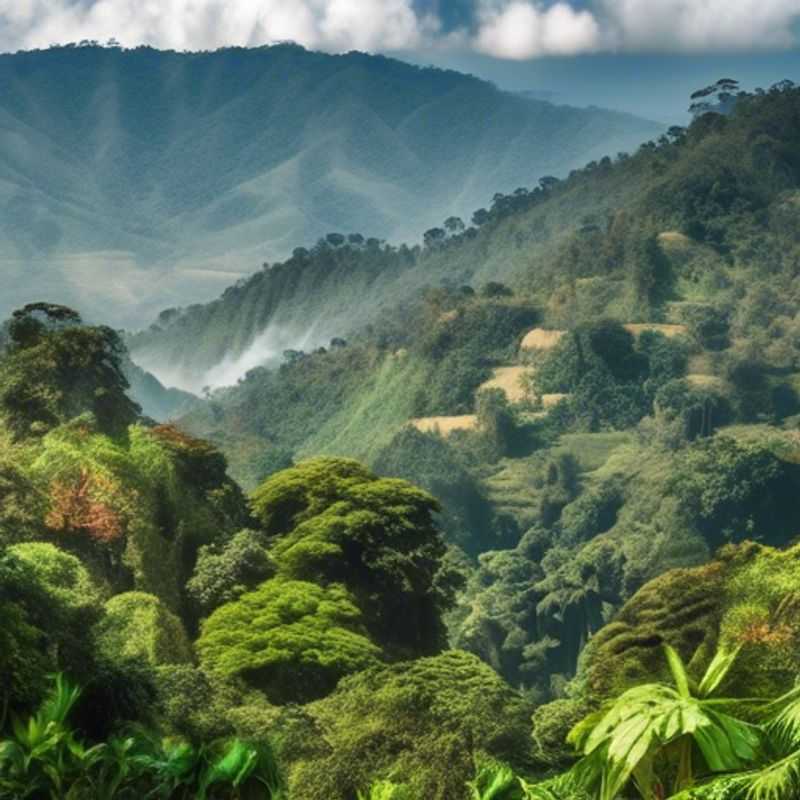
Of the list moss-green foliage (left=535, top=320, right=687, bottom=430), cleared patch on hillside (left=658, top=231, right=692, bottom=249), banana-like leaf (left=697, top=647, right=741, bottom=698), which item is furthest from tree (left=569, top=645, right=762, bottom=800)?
cleared patch on hillside (left=658, top=231, right=692, bottom=249)

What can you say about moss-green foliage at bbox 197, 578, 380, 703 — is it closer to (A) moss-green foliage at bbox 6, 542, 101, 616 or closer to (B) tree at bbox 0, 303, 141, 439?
(A) moss-green foliage at bbox 6, 542, 101, 616

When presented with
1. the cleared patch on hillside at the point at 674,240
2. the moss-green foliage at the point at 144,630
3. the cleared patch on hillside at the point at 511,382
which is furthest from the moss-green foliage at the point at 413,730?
the cleared patch on hillside at the point at 674,240

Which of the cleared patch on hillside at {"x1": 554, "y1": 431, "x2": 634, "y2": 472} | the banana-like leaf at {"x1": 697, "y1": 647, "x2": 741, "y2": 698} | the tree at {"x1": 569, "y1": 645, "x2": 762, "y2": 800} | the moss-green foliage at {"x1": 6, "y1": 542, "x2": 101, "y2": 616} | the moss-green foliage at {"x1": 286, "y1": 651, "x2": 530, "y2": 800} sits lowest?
the cleared patch on hillside at {"x1": 554, "y1": 431, "x2": 634, "y2": 472}

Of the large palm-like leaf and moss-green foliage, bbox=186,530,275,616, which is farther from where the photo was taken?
moss-green foliage, bbox=186,530,275,616

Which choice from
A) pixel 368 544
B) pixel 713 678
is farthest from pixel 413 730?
pixel 713 678

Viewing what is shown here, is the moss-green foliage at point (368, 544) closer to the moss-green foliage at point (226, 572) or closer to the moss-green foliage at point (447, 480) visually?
the moss-green foliage at point (226, 572)

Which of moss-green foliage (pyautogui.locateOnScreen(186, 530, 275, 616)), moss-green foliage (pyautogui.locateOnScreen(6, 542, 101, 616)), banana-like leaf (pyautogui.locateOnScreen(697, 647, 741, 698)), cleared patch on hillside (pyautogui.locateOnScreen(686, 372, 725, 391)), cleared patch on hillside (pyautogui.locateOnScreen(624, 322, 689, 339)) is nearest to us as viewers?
banana-like leaf (pyautogui.locateOnScreen(697, 647, 741, 698))

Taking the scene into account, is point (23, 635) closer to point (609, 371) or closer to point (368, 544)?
point (368, 544)
